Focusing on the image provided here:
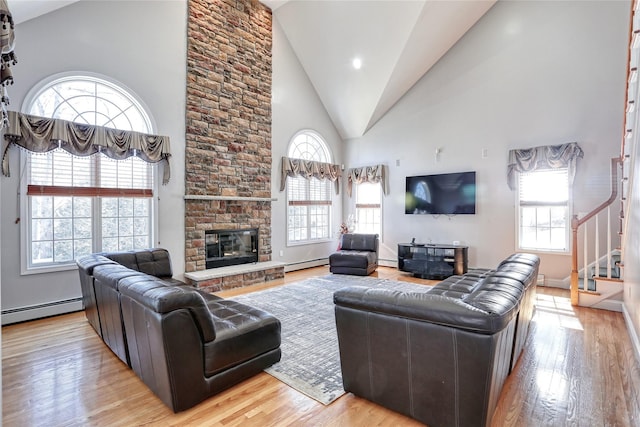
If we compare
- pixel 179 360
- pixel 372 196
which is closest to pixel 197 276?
pixel 179 360

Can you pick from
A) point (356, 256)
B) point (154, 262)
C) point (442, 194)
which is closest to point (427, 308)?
point (154, 262)

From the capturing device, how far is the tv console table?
6039 millimetres

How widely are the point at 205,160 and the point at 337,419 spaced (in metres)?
4.72

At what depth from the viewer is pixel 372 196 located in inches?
310

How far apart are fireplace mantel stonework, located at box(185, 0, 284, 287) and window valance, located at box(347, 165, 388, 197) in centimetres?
229

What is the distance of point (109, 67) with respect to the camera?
15.2 ft

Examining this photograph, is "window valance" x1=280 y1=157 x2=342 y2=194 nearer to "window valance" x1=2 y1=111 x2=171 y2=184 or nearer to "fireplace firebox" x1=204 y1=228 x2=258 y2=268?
"fireplace firebox" x1=204 y1=228 x2=258 y2=268

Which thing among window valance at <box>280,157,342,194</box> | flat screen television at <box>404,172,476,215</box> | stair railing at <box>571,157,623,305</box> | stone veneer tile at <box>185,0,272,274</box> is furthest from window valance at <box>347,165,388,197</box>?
stair railing at <box>571,157,623,305</box>

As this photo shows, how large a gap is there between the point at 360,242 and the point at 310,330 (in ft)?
11.6

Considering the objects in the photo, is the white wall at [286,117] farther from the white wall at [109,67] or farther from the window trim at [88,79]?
the window trim at [88,79]

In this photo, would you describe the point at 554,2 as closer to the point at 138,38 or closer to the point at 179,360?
the point at 138,38

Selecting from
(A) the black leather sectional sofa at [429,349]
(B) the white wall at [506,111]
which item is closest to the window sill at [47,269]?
(A) the black leather sectional sofa at [429,349]

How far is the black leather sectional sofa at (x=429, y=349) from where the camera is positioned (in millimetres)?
1743

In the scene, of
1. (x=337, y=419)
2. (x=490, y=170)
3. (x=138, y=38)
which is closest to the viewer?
(x=337, y=419)
